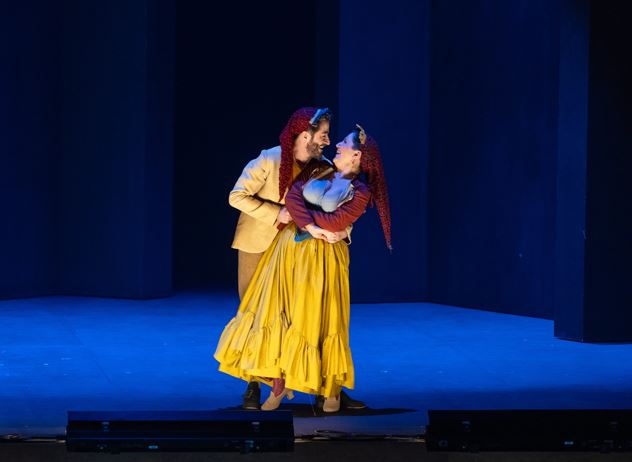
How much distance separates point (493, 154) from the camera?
9648mm

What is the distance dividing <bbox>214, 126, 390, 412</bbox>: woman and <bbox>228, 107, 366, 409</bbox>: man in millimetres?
91

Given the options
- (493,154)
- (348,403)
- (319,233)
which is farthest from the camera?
(493,154)

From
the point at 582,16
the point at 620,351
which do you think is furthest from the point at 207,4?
the point at 620,351

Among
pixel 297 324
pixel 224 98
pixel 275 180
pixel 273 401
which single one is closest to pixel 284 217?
pixel 275 180

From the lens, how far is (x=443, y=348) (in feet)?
25.2

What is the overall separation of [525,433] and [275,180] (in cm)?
165

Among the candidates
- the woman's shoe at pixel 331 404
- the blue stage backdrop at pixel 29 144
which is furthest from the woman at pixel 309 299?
the blue stage backdrop at pixel 29 144

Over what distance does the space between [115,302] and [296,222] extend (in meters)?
4.84

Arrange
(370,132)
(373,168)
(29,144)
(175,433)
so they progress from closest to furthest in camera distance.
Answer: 1. (175,433)
2. (373,168)
3. (370,132)
4. (29,144)

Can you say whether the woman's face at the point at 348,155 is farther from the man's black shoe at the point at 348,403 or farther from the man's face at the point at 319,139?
the man's black shoe at the point at 348,403

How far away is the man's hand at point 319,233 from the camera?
5.32m

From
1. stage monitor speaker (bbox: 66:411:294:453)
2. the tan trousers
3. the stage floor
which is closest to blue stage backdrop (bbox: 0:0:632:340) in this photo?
the stage floor

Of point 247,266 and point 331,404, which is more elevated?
point 247,266

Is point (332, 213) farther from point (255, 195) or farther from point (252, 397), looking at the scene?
point (252, 397)
